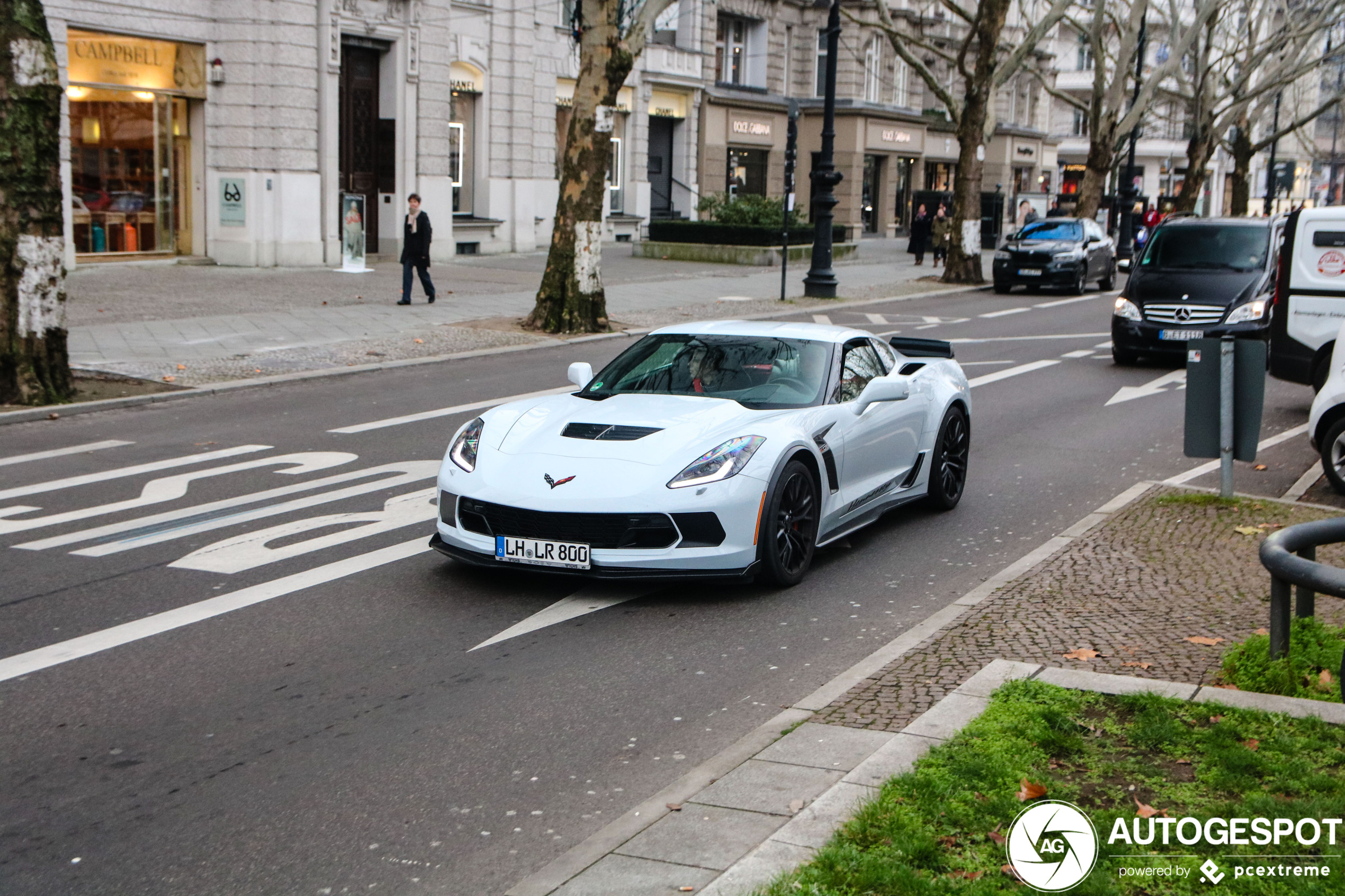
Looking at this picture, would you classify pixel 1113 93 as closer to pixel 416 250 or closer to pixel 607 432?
pixel 416 250

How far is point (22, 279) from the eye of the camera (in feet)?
42.1

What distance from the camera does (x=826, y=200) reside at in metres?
27.5

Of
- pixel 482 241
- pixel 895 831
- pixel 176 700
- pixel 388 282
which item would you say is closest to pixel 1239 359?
pixel 895 831

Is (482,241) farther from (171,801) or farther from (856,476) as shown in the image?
(171,801)

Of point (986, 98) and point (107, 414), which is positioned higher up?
point (986, 98)

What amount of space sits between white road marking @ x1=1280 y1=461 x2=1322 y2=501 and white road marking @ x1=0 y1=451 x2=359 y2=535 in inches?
276

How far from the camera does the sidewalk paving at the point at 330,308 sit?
55.0ft

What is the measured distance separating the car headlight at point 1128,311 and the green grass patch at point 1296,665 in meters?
12.7

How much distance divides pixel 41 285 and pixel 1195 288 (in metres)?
13.2

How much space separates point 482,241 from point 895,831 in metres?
32.5

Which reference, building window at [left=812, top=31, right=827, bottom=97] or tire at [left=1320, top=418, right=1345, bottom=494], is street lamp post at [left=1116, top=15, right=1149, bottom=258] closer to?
building window at [left=812, top=31, right=827, bottom=97]

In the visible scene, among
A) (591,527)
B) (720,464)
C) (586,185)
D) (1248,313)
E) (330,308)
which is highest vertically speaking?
(586,185)

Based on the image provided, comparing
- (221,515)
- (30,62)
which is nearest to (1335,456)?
(221,515)

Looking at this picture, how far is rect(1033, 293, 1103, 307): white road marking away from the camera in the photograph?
2870 cm
